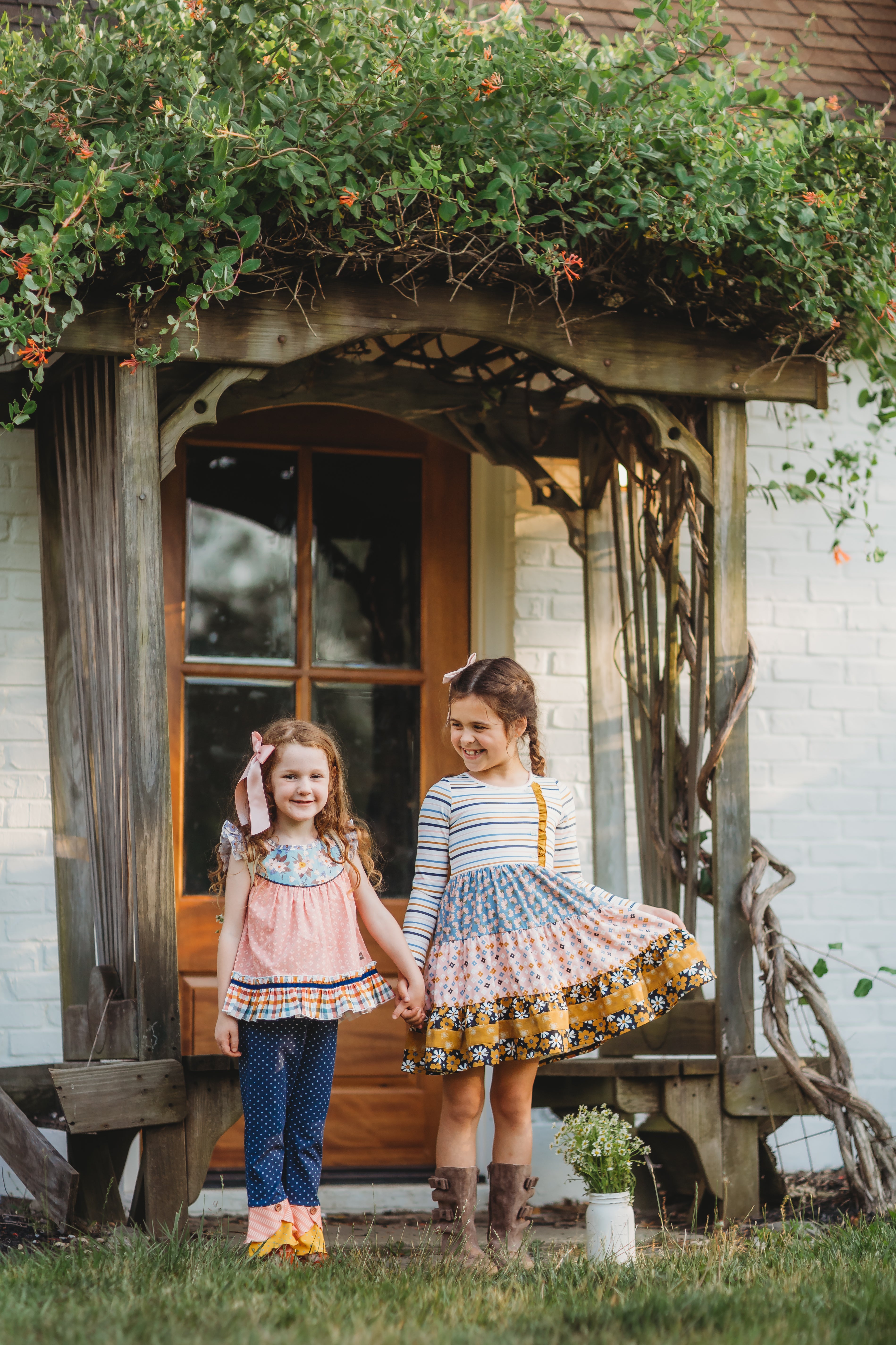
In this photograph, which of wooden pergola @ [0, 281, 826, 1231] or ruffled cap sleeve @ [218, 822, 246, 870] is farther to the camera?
wooden pergola @ [0, 281, 826, 1231]

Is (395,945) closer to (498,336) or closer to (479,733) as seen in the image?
(479,733)

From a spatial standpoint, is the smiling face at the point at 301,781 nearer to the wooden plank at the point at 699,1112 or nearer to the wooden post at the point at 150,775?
the wooden post at the point at 150,775

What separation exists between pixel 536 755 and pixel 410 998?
2.28 feet

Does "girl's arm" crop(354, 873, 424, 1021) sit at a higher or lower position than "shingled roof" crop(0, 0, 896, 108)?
lower

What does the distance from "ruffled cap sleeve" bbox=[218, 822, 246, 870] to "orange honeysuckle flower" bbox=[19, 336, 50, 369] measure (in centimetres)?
106

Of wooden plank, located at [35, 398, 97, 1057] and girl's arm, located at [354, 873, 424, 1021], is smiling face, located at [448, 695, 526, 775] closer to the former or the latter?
girl's arm, located at [354, 873, 424, 1021]

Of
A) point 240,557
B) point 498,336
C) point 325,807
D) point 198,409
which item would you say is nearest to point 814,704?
point 498,336

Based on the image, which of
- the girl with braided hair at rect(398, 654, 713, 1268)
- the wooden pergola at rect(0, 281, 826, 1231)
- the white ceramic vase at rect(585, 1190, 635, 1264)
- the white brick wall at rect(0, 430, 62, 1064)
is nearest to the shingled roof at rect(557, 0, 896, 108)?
the wooden pergola at rect(0, 281, 826, 1231)

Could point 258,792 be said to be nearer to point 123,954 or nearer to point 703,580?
point 123,954

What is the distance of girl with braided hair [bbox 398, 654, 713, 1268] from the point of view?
Result: 284 cm

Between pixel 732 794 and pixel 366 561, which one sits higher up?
pixel 366 561

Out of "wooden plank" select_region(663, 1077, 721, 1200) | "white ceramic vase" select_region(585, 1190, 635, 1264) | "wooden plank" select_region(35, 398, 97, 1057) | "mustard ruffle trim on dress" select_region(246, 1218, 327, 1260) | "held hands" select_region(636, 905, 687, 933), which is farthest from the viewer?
"wooden plank" select_region(35, 398, 97, 1057)

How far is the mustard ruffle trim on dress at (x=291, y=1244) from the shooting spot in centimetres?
269

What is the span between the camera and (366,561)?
14.2 ft
